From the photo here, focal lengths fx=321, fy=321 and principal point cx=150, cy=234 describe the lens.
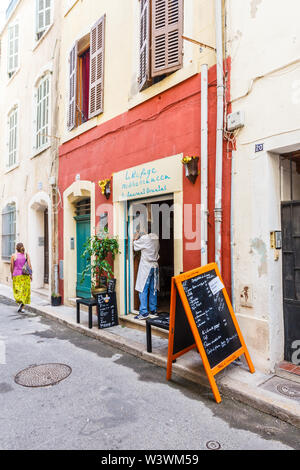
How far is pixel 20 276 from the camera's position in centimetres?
795

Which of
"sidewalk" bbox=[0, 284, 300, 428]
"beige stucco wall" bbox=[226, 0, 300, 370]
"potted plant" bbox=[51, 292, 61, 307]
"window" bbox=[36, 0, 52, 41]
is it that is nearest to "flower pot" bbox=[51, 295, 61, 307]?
"potted plant" bbox=[51, 292, 61, 307]

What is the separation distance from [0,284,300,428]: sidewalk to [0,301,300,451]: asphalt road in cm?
9

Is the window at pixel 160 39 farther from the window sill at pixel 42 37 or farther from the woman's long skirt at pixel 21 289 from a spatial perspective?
the woman's long skirt at pixel 21 289

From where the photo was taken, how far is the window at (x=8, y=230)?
460 inches

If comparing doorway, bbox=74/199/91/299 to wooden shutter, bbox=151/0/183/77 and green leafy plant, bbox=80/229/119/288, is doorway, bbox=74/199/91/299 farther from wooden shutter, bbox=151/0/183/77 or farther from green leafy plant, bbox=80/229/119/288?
wooden shutter, bbox=151/0/183/77

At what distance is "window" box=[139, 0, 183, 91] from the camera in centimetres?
530

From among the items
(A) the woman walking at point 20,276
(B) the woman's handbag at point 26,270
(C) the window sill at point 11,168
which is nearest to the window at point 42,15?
(C) the window sill at point 11,168

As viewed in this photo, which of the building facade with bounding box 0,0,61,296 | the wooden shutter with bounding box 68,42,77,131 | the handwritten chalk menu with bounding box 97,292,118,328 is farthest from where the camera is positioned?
the building facade with bounding box 0,0,61,296

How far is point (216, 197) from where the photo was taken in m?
4.46

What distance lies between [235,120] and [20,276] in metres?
6.24

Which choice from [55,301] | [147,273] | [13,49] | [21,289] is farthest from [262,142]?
[13,49]

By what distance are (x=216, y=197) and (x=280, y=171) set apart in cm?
87

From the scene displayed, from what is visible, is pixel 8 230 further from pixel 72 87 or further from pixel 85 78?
pixel 85 78

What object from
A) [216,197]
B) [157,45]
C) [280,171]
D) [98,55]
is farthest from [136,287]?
[98,55]
